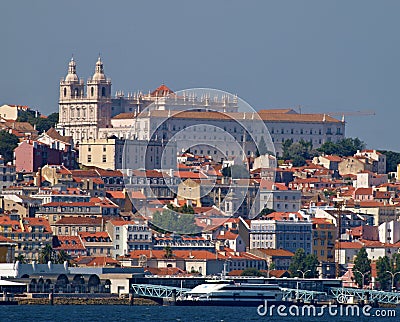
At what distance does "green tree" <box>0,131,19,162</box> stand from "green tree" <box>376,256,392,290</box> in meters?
25.1

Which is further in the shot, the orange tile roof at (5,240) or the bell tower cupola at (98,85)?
the bell tower cupola at (98,85)

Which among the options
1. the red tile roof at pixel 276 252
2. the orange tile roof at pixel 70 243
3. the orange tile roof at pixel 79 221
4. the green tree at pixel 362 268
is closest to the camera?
the orange tile roof at pixel 70 243

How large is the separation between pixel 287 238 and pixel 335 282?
11409 millimetres

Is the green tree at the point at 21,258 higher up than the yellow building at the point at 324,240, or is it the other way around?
the yellow building at the point at 324,240

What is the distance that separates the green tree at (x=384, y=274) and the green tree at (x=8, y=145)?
2512 centimetres

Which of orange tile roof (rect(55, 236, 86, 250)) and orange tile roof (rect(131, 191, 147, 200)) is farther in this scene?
orange tile roof (rect(131, 191, 147, 200))

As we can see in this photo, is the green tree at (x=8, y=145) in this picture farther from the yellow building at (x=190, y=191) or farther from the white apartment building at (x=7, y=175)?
the yellow building at (x=190, y=191)

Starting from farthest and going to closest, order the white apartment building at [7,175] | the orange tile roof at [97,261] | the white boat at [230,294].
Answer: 1. the white apartment building at [7,175]
2. the orange tile roof at [97,261]
3. the white boat at [230,294]

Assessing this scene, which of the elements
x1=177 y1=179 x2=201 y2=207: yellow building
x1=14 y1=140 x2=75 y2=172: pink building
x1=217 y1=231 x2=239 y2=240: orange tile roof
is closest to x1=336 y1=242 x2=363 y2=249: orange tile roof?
x1=217 y1=231 x2=239 y2=240: orange tile roof

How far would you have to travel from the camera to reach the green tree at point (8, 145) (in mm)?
93000

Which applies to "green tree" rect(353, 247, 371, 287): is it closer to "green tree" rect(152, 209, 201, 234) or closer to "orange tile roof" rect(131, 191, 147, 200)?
"green tree" rect(152, 209, 201, 234)

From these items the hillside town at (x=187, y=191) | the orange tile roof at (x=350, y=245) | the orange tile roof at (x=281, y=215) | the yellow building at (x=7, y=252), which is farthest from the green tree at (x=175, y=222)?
the yellow building at (x=7, y=252)

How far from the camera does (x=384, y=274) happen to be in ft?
236

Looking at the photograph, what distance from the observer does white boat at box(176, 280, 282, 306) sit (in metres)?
60.2
